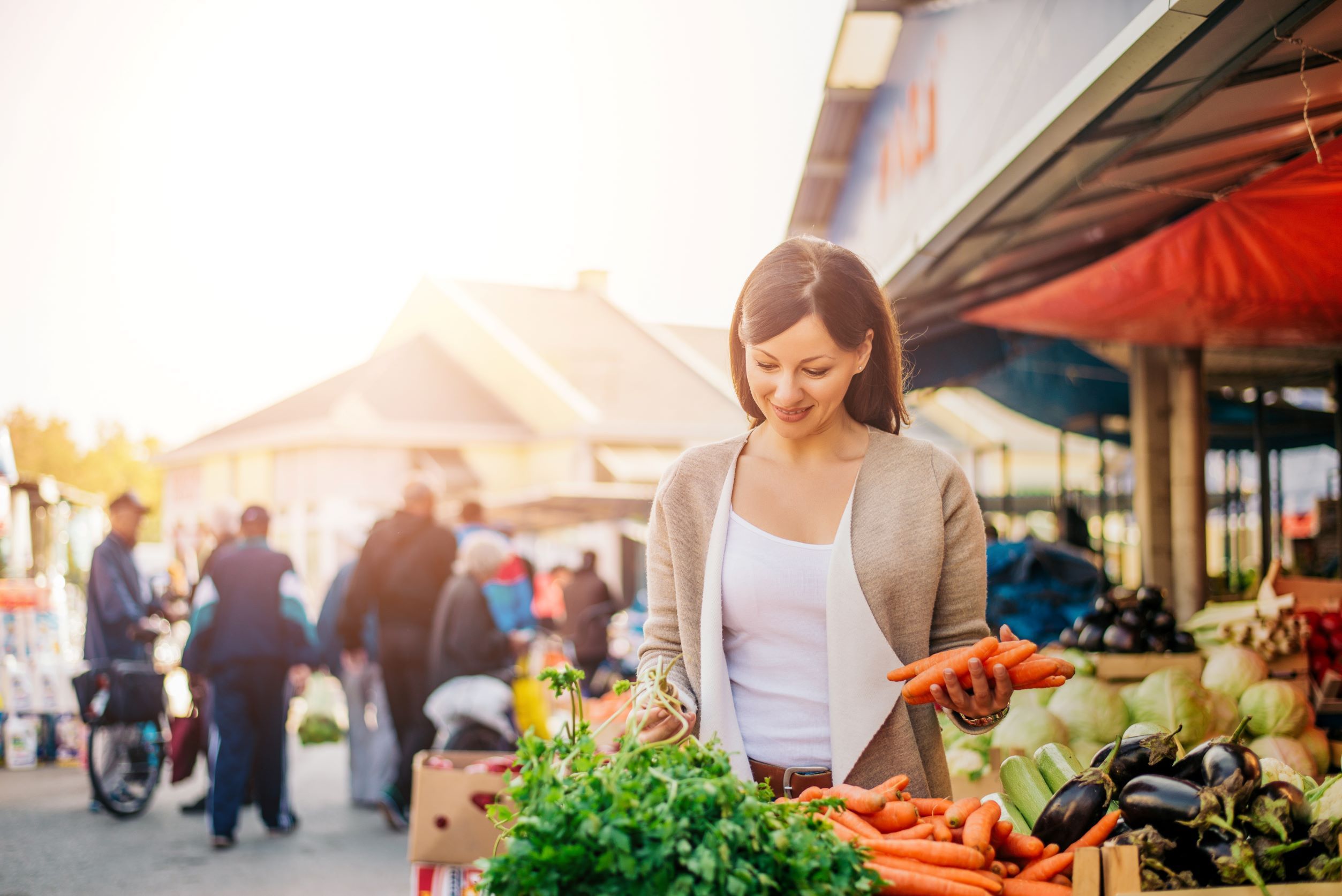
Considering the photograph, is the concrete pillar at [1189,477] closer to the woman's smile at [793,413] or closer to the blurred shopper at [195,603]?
the woman's smile at [793,413]

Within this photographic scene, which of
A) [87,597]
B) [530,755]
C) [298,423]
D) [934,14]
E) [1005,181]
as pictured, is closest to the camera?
[530,755]

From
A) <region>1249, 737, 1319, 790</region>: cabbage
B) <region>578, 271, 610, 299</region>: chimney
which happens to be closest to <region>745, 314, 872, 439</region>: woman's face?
<region>1249, 737, 1319, 790</region>: cabbage

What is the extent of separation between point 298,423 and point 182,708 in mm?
11182

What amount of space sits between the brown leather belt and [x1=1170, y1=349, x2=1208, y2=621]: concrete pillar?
19.9ft

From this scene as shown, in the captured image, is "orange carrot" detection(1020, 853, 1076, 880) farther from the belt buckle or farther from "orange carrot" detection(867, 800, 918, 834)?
the belt buckle

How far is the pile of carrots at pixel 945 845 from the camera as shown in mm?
1820

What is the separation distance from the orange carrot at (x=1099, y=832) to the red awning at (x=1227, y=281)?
7.56ft

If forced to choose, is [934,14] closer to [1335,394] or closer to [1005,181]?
[1335,394]

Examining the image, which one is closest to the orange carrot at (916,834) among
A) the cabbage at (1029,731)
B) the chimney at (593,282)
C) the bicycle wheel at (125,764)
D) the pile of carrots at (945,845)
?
the pile of carrots at (945,845)

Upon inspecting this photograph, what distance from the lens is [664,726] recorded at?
2232 millimetres

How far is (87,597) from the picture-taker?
28.0 ft

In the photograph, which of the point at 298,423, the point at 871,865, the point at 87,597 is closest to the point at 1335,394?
the point at 871,865

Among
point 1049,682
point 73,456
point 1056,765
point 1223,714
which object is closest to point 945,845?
point 1049,682

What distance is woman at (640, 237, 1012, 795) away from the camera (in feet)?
7.32
